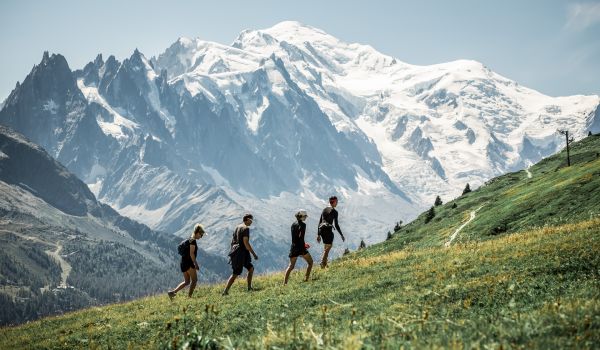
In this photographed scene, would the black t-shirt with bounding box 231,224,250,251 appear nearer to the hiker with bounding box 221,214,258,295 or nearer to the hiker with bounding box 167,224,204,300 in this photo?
the hiker with bounding box 221,214,258,295

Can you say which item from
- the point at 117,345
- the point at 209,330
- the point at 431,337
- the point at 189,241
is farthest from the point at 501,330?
the point at 189,241

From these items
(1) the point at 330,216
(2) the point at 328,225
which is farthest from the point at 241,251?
(1) the point at 330,216

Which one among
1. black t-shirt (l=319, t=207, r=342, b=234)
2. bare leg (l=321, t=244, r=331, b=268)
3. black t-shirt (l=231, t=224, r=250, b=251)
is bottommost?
bare leg (l=321, t=244, r=331, b=268)

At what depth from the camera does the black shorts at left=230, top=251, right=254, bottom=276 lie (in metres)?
25.7

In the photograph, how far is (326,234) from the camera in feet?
93.7

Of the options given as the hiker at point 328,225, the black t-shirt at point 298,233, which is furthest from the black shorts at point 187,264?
the hiker at point 328,225

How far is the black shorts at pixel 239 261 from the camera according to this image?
25688 millimetres

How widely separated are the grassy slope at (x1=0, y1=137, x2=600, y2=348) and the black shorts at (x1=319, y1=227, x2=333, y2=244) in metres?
1.51

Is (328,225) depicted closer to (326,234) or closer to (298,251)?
(326,234)

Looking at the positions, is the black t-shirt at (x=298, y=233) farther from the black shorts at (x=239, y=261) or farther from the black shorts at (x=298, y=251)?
the black shorts at (x=239, y=261)

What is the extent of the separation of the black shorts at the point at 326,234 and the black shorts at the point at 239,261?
4.27 meters

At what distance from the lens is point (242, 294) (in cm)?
2475

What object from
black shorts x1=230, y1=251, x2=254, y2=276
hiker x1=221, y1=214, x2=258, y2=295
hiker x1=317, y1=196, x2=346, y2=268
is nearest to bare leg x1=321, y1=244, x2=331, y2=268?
hiker x1=317, y1=196, x2=346, y2=268

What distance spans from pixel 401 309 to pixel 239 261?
11.4m
